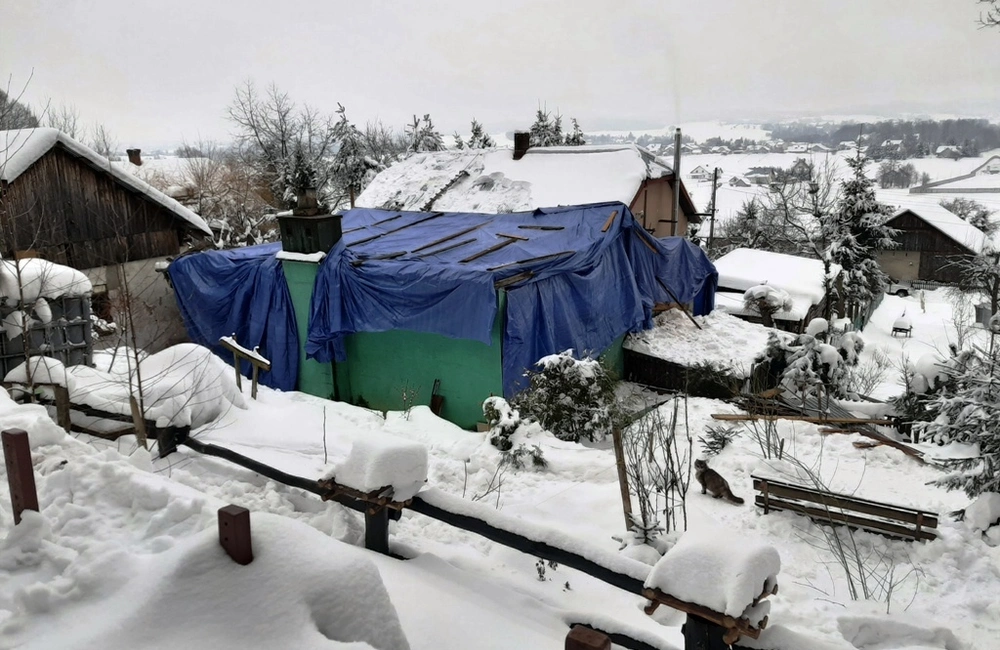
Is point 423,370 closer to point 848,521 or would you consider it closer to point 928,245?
point 848,521

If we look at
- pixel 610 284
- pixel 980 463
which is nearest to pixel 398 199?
pixel 610 284

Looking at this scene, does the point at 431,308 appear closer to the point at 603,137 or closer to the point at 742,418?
the point at 742,418

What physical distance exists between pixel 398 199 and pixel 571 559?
49.8ft

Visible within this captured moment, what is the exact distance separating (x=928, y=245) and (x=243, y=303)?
42239 mm

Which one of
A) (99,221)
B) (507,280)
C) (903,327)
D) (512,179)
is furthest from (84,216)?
(903,327)

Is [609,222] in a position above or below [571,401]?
above

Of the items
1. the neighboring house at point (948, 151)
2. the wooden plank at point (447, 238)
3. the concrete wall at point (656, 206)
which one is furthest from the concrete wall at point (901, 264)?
the wooden plank at point (447, 238)

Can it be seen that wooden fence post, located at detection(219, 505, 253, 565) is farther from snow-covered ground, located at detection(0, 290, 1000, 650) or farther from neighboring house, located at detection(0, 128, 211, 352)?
neighboring house, located at detection(0, 128, 211, 352)

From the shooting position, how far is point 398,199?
1792 centimetres

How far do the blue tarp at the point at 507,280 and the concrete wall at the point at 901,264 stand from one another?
35030 mm

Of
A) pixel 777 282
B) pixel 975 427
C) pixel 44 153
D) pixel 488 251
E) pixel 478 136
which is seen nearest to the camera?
pixel 975 427

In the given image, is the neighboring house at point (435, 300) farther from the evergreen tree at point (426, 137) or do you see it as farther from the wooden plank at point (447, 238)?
the evergreen tree at point (426, 137)

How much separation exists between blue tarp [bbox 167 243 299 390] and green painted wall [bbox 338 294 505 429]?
136 cm

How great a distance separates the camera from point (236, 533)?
8.73ft
